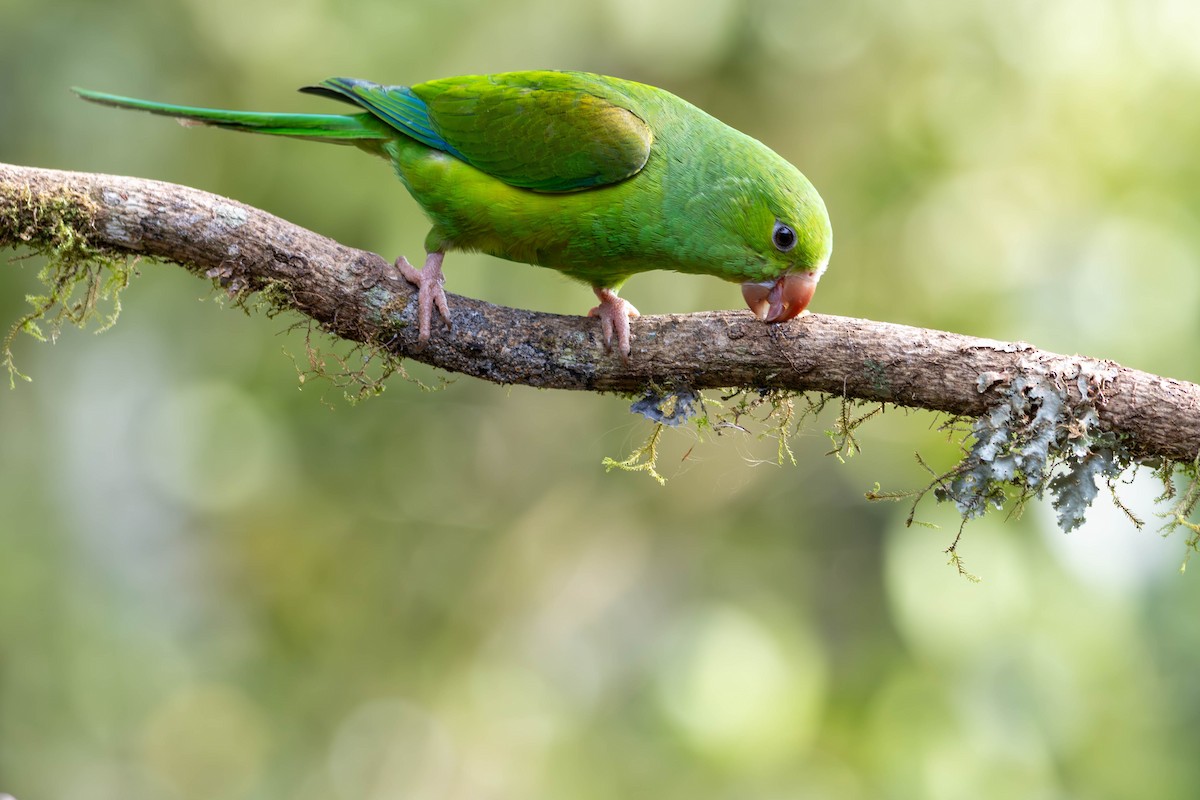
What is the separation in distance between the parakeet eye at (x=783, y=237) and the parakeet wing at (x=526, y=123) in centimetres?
54

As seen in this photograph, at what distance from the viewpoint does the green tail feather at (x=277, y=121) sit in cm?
365

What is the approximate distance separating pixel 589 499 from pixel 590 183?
16.4ft

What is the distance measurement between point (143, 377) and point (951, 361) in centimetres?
641

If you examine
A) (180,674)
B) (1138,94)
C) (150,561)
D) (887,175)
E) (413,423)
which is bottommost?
(180,674)

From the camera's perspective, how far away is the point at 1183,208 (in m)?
7.08

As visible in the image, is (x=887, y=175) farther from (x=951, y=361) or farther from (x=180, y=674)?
(x=180, y=674)

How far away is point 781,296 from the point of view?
11.2 ft

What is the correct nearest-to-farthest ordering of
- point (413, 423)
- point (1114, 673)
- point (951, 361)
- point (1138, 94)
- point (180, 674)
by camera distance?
point (951, 361), point (1114, 673), point (1138, 94), point (180, 674), point (413, 423)

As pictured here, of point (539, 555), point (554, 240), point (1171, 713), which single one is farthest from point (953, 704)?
point (554, 240)

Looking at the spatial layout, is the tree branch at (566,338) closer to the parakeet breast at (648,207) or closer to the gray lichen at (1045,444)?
the gray lichen at (1045,444)

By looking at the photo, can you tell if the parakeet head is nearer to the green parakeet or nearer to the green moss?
the green parakeet

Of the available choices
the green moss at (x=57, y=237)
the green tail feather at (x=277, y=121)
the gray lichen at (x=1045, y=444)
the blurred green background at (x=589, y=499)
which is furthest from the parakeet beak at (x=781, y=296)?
the blurred green background at (x=589, y=499)

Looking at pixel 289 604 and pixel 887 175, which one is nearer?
pixel 887 175

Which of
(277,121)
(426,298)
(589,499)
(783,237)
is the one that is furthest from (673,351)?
(589,499)
